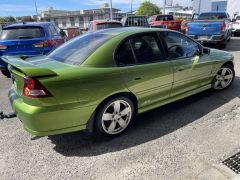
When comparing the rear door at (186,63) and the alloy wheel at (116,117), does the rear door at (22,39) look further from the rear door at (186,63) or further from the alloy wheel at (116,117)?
the alloy wheel at (116,117)

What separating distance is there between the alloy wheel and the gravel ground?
6.0 inches

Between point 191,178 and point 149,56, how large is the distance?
1.88 m

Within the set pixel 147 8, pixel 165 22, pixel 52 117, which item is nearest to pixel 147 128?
pixel 52 117

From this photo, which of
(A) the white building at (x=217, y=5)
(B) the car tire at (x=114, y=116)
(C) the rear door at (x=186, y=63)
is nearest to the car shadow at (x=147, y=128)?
(B) the car tire at (x=114, y=116)

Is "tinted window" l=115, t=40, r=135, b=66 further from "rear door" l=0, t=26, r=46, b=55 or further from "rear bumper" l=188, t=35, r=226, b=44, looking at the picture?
"rear bumper" l=188, t=35, r=226, b=44

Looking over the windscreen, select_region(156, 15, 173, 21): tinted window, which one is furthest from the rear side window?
select_region(156, 15, 173, 21): tinted window

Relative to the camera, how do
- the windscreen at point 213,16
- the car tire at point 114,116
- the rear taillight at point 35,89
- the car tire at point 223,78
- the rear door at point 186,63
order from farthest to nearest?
the windscreen at point 213,16, the car tire at point 223,78, the rear door at point 186,63, the car tire at point 114,116, the rear taillight at point 35,89

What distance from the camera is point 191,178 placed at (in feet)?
8.80

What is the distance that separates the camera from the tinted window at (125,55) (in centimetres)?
342

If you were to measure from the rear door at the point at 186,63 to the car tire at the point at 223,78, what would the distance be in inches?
Result: 18.1

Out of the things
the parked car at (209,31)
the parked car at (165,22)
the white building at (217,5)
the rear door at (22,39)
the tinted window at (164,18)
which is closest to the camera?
the rear door at (22,39)

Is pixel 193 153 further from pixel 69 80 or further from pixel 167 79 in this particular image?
pixel 69 80

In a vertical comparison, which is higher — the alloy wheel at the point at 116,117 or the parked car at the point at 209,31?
the parked car at the point at 209,31

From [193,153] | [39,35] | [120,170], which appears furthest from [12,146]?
[39,35]
